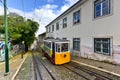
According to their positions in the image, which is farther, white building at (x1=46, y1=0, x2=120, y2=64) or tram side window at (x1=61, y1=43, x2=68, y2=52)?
tram side window at (x1=61, y1=43, x2=68, y2=52)

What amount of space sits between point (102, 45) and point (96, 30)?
163 centimetres

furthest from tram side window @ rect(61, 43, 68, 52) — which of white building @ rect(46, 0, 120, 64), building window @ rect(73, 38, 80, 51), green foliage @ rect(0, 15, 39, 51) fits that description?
green foliage @ rect(0, 15, 39, 51)

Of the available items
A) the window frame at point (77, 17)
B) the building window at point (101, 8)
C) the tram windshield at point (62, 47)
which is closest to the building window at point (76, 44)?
the window frame at point (77, 17)

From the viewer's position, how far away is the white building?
9.63 meters

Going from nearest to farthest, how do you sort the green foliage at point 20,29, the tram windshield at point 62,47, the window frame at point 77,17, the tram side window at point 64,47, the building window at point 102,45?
the building window at point 102,45 < the tram windshield at point 62,47 < the tram side window at point 64,47 < the window frame at point 77,17 < the green foliage at point 20,29

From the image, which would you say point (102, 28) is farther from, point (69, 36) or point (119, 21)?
point (69, 36)

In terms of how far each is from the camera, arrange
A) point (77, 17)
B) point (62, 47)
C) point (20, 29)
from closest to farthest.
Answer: point (62, 47), point (77, 17), point (20, 29)

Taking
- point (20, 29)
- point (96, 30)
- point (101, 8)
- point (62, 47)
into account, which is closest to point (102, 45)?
point (96, 30)

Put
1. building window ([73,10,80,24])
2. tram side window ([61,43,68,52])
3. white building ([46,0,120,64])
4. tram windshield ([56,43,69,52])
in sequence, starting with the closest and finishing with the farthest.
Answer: white building ([46,0,120,64]) → tram windshield ([56,43,69,52]) → tram side window ([61,43,68,52]) → building window ([73,10,80,24])

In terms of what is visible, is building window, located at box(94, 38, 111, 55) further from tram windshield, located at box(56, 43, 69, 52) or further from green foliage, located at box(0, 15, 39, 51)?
green foliage, located at box(0, 15, 39, 51)

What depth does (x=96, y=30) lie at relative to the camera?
11.8m

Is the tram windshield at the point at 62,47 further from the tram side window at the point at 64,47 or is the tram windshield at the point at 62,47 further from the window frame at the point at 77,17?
the window frame at the point at 77,17

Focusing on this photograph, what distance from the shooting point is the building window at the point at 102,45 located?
34.4 feet

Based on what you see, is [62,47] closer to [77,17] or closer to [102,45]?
[102,45]
